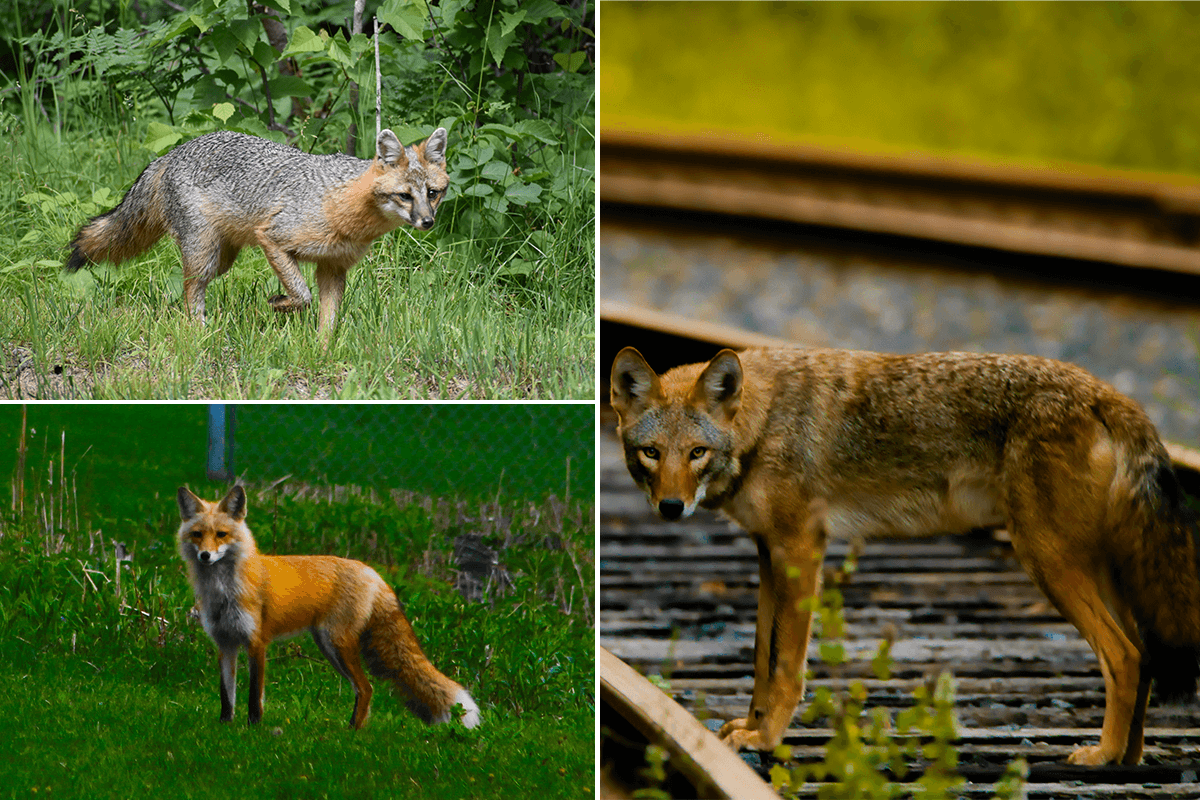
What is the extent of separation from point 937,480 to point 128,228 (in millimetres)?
3465

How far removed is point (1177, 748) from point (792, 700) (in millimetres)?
1154

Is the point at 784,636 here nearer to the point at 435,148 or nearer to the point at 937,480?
the point at 937,480

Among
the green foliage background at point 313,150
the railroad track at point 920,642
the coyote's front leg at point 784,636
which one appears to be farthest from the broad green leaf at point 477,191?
the coyote's front leg at point 784,636

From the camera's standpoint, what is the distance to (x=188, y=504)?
5062 millimetres

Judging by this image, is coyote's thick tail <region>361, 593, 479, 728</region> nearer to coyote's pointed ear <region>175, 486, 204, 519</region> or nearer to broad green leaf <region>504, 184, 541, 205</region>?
coyote's pointed ear <region>175, 486, 204, 519</region>

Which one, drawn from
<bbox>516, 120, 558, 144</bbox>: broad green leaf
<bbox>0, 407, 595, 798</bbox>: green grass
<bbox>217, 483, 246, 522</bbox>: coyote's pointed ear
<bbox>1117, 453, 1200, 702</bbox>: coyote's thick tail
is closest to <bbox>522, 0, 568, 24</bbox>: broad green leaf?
<bbox>516, 120, 558, 144</bbox>: broad green leaf

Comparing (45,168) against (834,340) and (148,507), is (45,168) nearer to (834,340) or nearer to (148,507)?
(148,507)

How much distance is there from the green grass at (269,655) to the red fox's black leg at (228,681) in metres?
0.03

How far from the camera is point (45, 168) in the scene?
5.77 m

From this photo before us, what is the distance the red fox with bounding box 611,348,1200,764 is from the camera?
11.8 ft

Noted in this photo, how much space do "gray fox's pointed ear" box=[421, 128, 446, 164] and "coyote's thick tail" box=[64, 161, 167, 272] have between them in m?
1.12

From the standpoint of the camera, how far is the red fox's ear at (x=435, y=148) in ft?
17.4

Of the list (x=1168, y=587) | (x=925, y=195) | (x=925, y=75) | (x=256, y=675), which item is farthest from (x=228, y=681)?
(x=925, y=75)

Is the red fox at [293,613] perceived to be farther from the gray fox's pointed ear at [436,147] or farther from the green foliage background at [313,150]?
the gray fox's pointed ear at [436,147]
